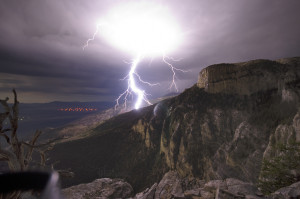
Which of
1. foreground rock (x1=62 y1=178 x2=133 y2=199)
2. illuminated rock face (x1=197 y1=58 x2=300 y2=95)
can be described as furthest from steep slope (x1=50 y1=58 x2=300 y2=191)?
foreground rock (x1=62 y1=178 x2=133 y2=199)

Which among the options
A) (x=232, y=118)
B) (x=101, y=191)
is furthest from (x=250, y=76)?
(x=101, y=191)

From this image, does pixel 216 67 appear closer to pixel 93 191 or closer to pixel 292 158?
pixel 292 158

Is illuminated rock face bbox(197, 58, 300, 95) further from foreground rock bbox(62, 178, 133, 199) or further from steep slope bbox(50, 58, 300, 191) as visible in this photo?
foreground rock bbox(62, 178, 133, 199)

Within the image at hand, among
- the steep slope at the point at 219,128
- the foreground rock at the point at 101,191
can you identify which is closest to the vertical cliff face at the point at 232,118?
the steep slope at the point at 219,128

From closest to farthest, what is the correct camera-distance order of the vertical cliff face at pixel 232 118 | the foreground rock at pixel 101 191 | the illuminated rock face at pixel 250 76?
the vertical cliff face at pixel 232 118
the illuminated rock face at pixel 250 76
the foreground rock at pixel 101 191

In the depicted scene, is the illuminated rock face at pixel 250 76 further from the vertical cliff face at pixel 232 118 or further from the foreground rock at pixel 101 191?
the foreground rock at pixel 101 191

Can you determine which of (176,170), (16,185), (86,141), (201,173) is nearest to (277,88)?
(201,173)
